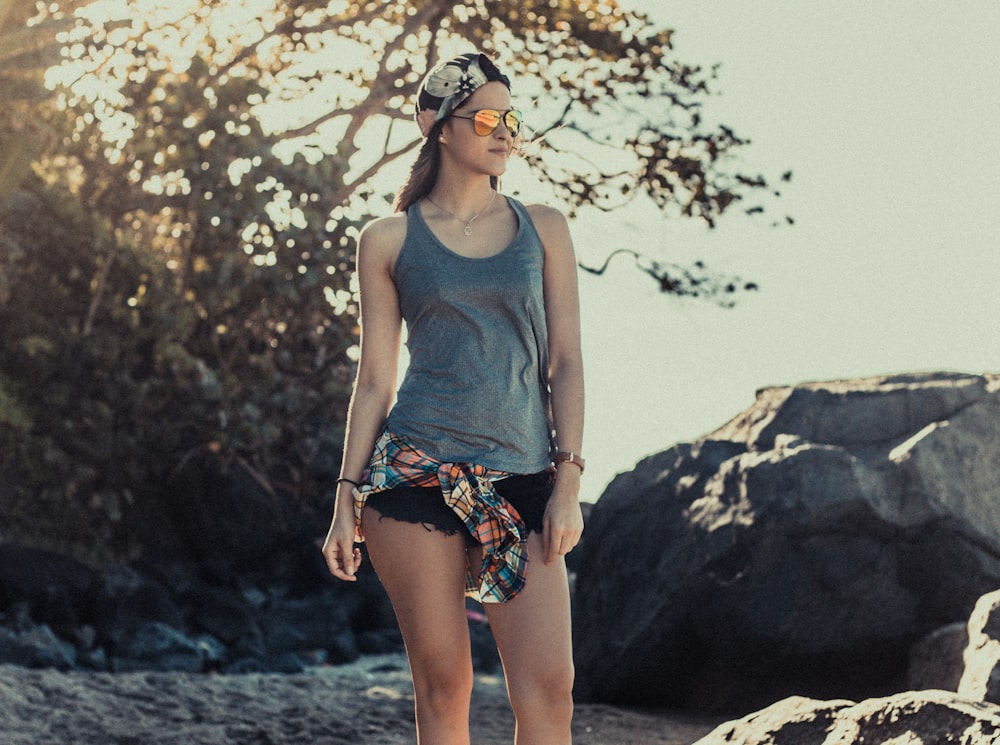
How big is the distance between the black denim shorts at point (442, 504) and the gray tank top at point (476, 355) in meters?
0.05

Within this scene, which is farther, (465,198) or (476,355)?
(465,198)

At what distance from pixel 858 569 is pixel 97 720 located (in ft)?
13.1

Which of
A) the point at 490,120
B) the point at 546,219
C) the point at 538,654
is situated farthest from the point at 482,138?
the point at 538,654

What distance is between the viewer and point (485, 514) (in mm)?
3189

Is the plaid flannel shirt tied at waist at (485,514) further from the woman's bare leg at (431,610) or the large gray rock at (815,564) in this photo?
the large gray rock at (815,564)

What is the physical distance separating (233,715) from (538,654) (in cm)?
424

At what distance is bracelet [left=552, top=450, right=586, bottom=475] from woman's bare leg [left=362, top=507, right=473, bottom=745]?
0.33m

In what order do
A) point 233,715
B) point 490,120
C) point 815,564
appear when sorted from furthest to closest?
point 233,715 < point 815,564 < point 490,120

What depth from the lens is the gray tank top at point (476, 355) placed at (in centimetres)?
329

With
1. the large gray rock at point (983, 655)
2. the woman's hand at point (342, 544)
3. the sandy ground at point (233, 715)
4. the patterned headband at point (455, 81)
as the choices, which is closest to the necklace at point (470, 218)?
the patterned headband at point (455, 81)

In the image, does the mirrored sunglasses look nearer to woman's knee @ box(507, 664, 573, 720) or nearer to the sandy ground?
woman's knee @ box(507, 664, 573, 720)

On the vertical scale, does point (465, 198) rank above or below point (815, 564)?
above

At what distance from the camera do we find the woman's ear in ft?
11.9

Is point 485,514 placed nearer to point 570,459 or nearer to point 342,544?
point 570,459
